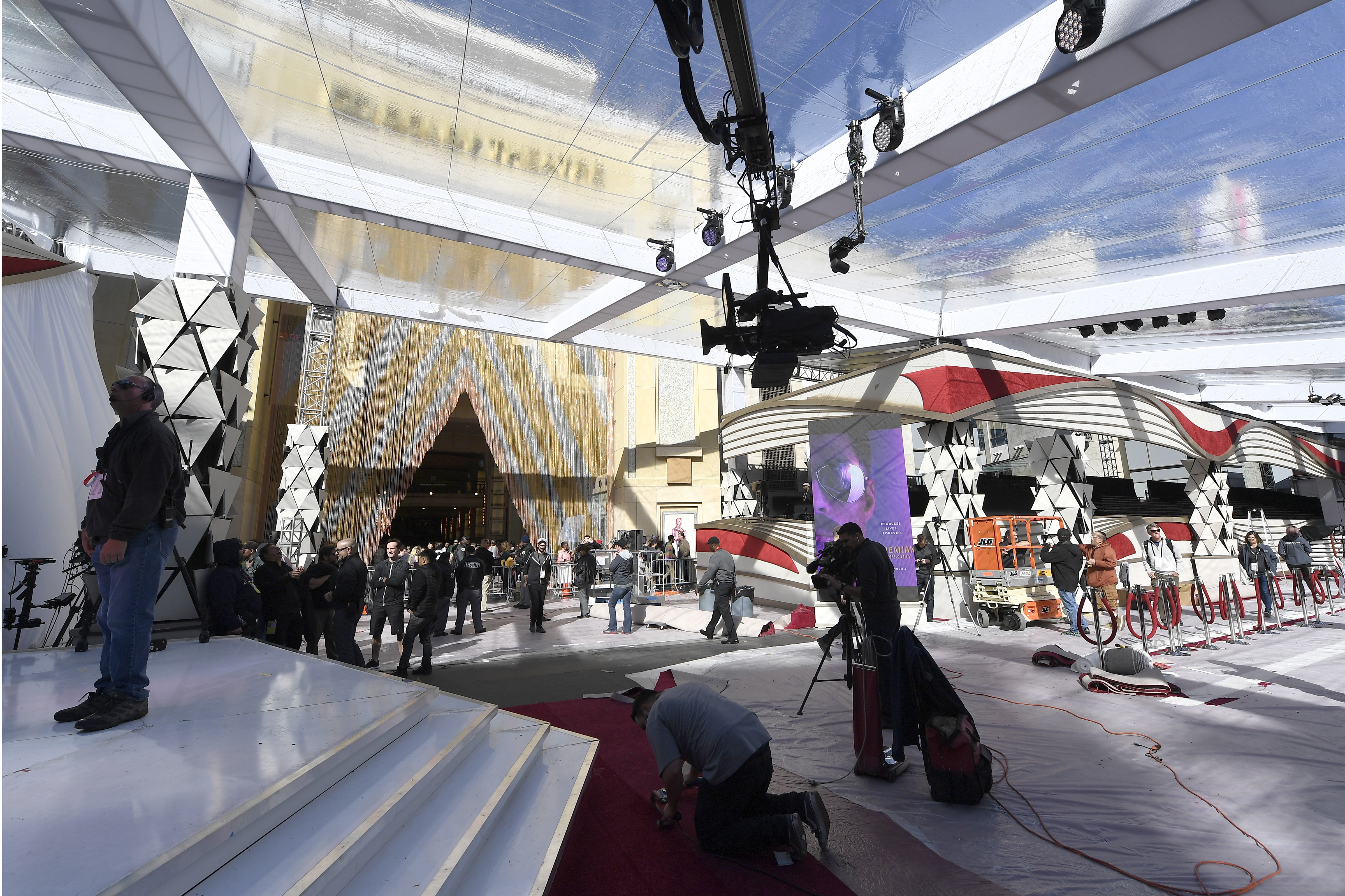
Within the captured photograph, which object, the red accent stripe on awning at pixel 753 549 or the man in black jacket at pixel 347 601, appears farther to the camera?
the red accent stripe on awning at pixel 753 549

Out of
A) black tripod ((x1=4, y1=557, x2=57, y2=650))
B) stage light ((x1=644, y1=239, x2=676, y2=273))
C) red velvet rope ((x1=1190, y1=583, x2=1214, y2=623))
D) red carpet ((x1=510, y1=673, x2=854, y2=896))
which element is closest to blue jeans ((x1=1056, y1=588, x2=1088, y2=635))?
red velvet rope ((x1=1190, y1=583, x2=1214, y2=623))

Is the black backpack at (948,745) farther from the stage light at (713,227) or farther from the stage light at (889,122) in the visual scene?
the stage light at (713,227)

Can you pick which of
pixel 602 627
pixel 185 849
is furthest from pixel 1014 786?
pixel 602 627

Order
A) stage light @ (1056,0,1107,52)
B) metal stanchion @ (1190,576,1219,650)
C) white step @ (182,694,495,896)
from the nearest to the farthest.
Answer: white step @ (182,694,495,896) < stage light @ (1056,0,1107,52) < metal stanchion @ (1190,576,1219,650)

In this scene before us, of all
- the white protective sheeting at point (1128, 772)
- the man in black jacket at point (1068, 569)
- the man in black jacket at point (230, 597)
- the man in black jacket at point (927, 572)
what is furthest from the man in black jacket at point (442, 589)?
the man in black jacket at point (1068, 569)

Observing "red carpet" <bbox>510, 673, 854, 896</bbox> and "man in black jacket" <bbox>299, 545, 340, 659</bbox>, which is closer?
"red carpet" <bbox>510, 673, 854, 896</bbox>

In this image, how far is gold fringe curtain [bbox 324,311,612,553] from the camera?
16422mm

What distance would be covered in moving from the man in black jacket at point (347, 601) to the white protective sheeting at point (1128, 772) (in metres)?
2.96

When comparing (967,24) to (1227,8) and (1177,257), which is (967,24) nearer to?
(1227,8)

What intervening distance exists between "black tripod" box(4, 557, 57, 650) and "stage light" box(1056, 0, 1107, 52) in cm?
802

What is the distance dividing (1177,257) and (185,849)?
10.8 meters

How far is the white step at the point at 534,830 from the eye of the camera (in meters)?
2.43

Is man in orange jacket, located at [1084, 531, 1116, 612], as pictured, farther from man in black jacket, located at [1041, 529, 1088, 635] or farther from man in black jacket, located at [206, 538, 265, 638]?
man in black jacket, located at [206, 538, 265, 638]

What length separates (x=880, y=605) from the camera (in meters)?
4.20
